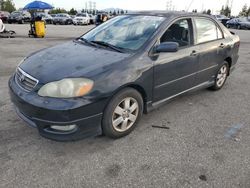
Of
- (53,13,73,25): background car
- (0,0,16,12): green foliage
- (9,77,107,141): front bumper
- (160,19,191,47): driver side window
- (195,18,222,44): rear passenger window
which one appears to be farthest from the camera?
(0,0,16,12): green foliage

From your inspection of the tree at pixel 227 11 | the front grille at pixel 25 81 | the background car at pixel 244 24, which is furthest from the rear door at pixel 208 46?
the tree at pixel 227 11

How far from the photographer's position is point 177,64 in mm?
3672

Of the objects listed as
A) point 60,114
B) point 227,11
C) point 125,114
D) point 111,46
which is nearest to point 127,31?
point 111,46

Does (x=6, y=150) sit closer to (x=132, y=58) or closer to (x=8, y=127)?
(x=8, y=127)

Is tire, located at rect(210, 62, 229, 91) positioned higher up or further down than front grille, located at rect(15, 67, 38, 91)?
further down

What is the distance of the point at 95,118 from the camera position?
280 cm

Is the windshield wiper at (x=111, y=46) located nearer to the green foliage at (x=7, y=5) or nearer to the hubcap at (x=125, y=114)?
Result: the hubcap at (x=125, y=114)

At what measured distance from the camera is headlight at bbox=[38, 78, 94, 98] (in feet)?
8.63

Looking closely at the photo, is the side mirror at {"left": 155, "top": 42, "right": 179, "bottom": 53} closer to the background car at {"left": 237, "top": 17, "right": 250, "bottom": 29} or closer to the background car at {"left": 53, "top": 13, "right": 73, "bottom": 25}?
the background car at {"left": 237, "top": 17, "right": 250, "bottom": 29}

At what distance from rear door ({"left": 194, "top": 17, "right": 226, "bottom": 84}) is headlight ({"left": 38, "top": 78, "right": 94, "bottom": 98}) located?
2266mm

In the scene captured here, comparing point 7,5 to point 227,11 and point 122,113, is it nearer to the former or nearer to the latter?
point 227,11

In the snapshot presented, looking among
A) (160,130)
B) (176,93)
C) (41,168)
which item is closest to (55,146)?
(41,168)

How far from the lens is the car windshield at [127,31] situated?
343 cm

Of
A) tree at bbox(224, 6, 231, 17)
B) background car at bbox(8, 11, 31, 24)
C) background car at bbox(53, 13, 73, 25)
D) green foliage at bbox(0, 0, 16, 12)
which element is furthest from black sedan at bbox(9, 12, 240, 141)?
tree at bbox(224, 6, 231, 17)
